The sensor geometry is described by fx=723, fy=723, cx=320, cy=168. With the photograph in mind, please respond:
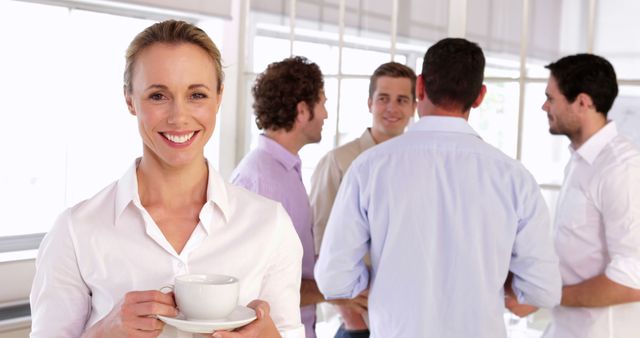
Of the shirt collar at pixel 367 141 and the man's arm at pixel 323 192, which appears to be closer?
the man's arm at pixel 323 192

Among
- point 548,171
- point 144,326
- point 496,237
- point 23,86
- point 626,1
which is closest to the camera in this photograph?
point 144,326

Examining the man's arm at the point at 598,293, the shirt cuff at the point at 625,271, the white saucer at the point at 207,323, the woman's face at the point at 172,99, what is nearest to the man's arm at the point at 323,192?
the man's arm at the point at 598,293

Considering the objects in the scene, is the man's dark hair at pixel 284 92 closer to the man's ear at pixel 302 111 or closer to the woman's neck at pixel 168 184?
the man's ear at pixel 302 111

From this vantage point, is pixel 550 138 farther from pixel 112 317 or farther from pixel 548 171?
pixel 112 317

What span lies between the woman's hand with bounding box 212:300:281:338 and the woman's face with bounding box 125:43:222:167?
1.03ft

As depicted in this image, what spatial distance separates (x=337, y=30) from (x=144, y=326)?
2.88 m

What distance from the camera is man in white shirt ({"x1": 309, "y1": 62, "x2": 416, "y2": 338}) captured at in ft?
9.95

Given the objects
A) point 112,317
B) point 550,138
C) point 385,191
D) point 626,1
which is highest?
point 626,1

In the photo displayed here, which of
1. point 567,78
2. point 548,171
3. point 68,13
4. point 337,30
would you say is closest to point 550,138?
point 548,171

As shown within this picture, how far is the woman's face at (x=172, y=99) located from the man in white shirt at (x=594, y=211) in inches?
55.7

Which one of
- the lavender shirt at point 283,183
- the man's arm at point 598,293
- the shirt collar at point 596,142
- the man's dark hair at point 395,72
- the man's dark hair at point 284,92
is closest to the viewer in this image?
the man's arm at point 598,293

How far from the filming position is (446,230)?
2129 millimetres

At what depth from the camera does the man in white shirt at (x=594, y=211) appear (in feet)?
7.17

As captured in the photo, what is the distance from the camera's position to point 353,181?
87.7 inches
